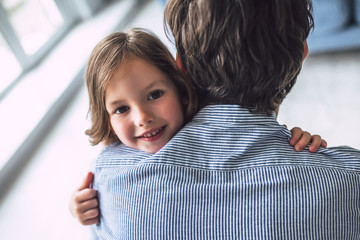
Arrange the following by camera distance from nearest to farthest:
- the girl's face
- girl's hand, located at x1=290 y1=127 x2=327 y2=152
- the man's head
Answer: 1. the man's head
2. girl's hand, located at x1=290 y1=127 x2=327 y2=152
3. the girl's face

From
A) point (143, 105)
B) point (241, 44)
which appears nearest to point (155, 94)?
point (143, 105)

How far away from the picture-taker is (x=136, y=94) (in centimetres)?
71

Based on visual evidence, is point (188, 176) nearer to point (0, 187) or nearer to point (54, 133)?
point (0, 187)

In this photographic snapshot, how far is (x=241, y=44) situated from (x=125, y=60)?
31 centimetres

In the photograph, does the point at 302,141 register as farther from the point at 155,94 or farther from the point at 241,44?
the point at 155,94

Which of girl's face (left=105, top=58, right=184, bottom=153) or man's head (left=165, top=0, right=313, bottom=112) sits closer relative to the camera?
man's head (left=165, top=0, right=313, bottom=112)

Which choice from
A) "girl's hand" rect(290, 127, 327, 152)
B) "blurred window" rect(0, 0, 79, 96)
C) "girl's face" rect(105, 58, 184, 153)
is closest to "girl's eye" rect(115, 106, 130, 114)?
"girl's face" rect(105, 58, 184, 153)

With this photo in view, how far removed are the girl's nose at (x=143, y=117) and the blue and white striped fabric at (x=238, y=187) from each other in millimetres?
114

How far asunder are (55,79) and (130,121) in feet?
3.62

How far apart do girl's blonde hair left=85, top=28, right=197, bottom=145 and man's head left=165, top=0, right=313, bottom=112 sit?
14cm

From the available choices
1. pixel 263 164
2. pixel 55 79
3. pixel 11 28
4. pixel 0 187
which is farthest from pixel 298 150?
pixel 11 28

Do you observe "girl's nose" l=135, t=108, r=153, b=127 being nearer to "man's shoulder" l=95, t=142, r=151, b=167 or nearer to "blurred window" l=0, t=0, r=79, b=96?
"man's shoulder" l=95, t=142, r=151, b=167

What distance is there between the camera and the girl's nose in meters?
0.71

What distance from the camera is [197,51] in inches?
22.5
